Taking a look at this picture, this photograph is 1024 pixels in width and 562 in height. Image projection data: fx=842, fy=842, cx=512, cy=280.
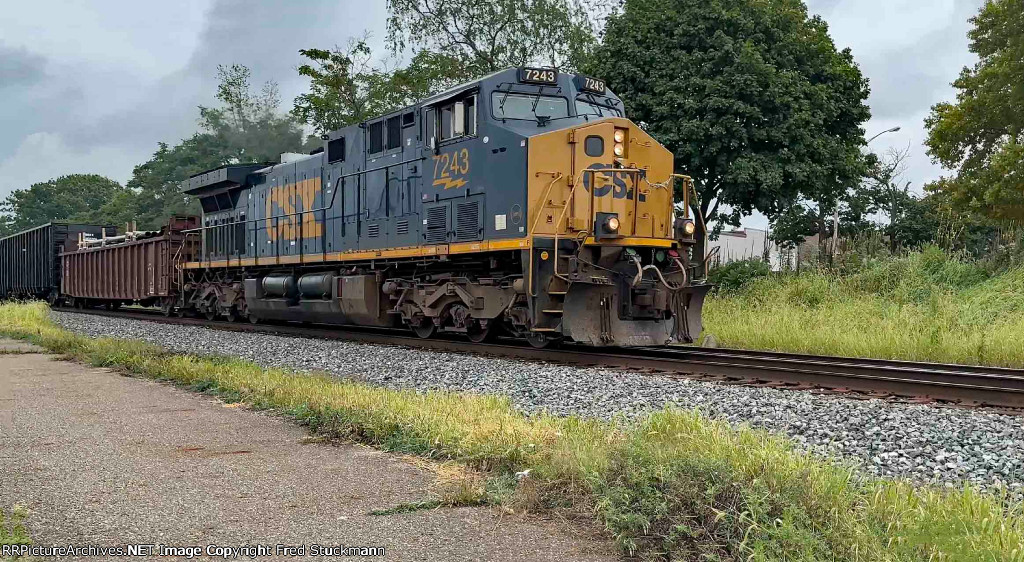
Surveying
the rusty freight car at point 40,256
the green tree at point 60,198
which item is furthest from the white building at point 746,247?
the green tree at point 60,198

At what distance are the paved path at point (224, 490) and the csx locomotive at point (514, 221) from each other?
15.6 feet

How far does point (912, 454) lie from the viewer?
507 cm

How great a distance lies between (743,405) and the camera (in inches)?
273

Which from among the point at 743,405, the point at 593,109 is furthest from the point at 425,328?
the point at 743,405

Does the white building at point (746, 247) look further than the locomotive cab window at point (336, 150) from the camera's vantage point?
Yes

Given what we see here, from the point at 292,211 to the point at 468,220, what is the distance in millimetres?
6340

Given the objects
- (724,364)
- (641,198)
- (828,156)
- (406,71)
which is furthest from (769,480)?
(406,71)

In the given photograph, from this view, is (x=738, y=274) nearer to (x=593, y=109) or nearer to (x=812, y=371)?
(x=593, y=109)

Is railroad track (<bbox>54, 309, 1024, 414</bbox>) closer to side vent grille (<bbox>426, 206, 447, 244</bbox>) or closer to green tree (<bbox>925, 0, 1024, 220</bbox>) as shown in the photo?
side vent grille (<bbox>426, 206, 447, 244</bbox>)

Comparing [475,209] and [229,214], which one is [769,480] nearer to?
[475,209]

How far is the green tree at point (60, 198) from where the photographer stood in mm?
98062

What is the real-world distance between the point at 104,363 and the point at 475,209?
5.15 metres

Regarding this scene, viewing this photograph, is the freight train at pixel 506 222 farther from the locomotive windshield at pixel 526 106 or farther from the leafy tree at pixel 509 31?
the leafy tree at pixel 509 31

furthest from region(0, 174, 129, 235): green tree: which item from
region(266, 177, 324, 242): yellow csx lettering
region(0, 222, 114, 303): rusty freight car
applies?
region(266, 177, 324, 242): yellow csx lettering
